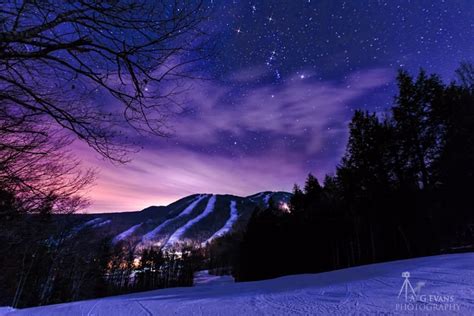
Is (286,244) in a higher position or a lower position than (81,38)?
lower

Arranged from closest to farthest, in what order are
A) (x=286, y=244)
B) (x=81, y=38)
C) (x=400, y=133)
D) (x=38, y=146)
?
(x=81, y=38) < (x=38, y=146) < (x=400, y=133) < (x=286, y=244)

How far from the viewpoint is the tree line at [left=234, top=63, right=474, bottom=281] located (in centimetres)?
1555

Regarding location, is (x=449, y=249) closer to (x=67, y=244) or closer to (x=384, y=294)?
(x=384, y=294)

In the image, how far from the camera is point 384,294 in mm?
3652

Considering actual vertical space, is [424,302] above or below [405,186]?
below

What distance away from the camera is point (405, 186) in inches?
739

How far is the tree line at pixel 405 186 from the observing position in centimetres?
1555

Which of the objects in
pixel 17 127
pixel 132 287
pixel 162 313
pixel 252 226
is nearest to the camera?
pixel 17 127

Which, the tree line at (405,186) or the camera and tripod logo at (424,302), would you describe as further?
the tree line at (405,186)

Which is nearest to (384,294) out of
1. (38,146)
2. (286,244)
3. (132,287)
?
(38,146)

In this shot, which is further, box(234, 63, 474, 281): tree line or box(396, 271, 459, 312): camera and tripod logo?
box(234, 63, 474, 281): tree line

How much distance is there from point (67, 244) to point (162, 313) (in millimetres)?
20528

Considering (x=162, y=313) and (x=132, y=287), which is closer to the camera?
(x=162, y=313)

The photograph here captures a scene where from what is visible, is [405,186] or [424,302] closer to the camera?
[424,302]
